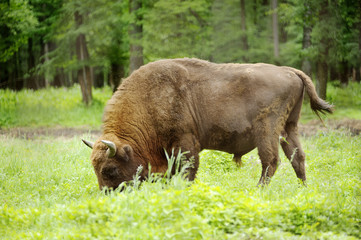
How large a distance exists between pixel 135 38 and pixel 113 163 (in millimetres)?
11859

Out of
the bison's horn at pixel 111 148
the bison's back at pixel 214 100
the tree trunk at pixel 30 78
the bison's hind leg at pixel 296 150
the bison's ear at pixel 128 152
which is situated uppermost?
the bison's back at pixel 214 100

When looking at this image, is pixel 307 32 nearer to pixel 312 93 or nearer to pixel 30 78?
pixel 312 93

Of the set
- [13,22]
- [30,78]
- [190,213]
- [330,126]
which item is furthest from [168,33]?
[190,213]

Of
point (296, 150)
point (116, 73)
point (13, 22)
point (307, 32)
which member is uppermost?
point (13, 22)

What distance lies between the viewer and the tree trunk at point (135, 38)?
17.1 m

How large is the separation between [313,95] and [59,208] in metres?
4.25

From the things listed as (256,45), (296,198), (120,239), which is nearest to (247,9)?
(256,45)

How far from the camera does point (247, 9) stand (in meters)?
25.9

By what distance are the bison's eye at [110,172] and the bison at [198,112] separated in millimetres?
187

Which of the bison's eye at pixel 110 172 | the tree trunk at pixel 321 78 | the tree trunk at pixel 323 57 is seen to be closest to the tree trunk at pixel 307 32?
the tree trunk at pixel 323 57

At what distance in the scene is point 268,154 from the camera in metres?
6.58

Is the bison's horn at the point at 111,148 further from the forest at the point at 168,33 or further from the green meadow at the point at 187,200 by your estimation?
the forest at the point at 168,33

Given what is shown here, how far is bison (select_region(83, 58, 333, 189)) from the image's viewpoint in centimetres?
652

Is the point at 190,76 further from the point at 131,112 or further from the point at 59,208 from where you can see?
the point at 59,208
